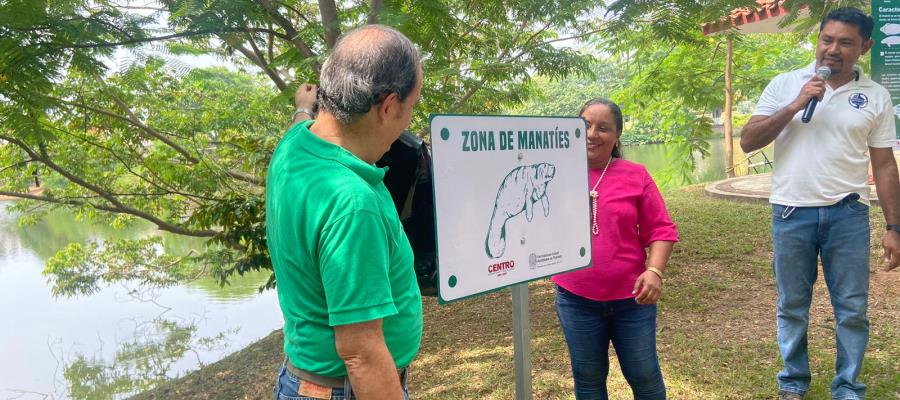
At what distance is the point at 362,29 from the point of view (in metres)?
1.23

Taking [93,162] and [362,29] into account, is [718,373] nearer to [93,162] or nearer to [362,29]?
[362,29]

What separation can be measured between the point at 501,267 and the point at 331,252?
2.59 ft

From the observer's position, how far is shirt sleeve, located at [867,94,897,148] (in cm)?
256

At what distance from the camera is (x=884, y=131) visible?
2.57 meters

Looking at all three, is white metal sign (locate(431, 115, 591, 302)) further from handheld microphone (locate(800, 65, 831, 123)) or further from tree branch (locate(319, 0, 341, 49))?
tree branch (locate(319, 0, 341, 49))

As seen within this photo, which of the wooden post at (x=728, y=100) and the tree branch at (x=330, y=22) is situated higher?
the tree branch at (x=330, y=22)

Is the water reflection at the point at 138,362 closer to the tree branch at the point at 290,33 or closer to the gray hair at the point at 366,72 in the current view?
the tree branch at the point at 290,33

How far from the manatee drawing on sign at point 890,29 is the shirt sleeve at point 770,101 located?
852 millimetres

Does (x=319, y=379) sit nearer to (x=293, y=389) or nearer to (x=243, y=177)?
(x=293, y=389)

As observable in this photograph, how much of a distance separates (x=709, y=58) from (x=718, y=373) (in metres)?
6.27

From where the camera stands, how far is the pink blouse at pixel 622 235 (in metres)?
2.13

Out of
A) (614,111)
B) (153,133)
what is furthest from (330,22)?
(153,133)

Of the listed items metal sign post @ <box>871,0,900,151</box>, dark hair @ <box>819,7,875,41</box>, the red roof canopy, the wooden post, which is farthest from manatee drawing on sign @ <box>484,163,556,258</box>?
the wooden post

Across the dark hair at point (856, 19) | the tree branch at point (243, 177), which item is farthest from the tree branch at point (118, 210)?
the dark hair at point (856, 19)
